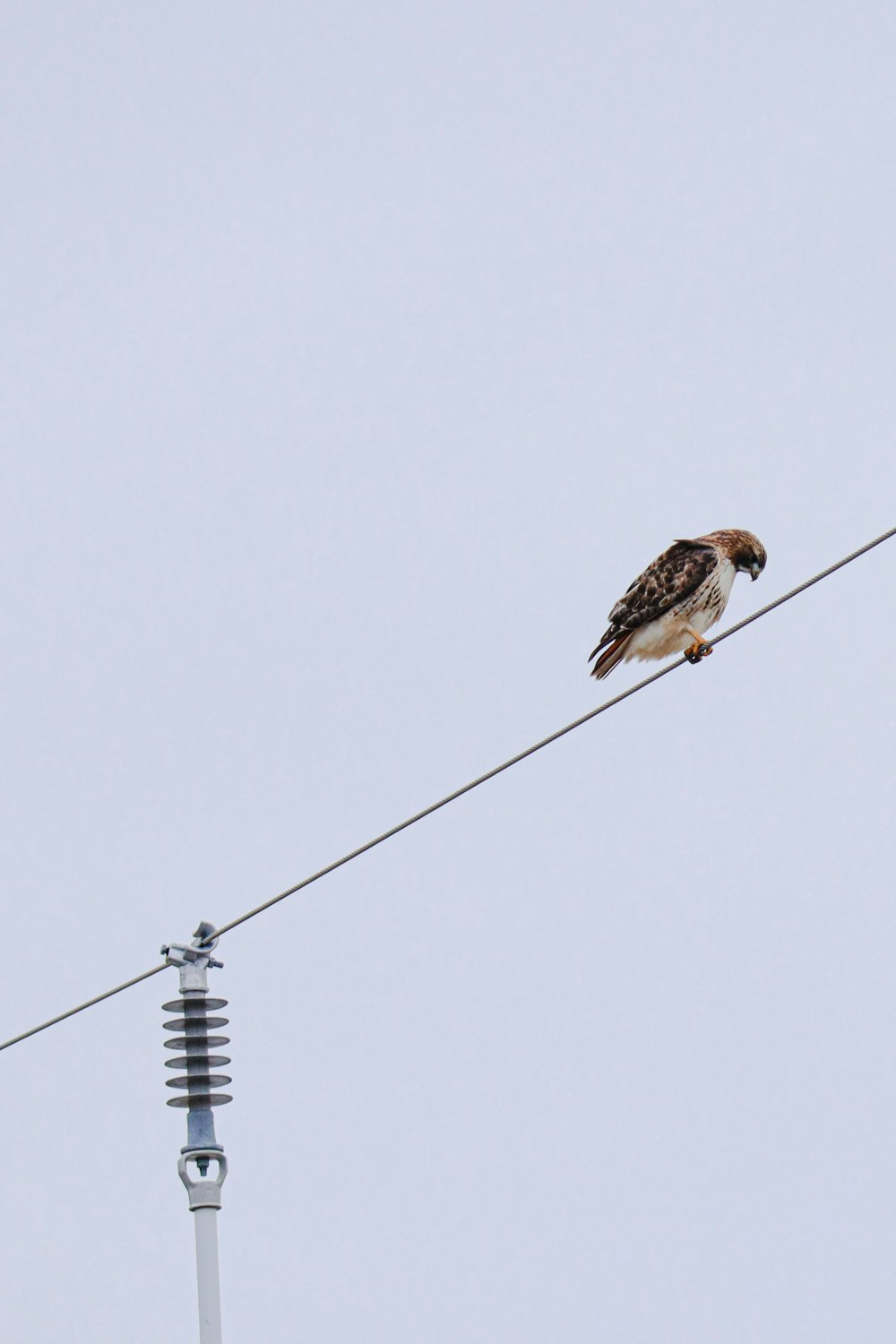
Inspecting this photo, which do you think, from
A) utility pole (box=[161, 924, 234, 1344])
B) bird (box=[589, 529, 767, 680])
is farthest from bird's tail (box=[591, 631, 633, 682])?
utility pole (box=[161, 924, 234, 1344])

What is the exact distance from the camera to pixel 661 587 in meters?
15.0

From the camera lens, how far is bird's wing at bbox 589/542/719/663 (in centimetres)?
1490

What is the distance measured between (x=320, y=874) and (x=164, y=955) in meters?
0.87

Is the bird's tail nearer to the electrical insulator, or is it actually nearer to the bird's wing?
the bird's wing

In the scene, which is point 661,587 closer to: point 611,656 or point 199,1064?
point 611,656

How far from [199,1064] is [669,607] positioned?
623 centimetres

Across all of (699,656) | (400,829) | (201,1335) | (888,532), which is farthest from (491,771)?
(699,656)

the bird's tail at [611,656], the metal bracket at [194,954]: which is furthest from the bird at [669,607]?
the metal bracket at [194,954]

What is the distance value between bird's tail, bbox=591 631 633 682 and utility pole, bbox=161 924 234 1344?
19.3ft

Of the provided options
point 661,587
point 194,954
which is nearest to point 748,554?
point 661,587

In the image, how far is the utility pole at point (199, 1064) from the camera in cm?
947

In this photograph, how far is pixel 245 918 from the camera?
31.2 feet

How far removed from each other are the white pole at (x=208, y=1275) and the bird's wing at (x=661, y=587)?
6.51 m

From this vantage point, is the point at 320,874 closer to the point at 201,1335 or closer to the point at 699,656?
the point at 201,1335
